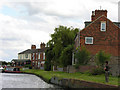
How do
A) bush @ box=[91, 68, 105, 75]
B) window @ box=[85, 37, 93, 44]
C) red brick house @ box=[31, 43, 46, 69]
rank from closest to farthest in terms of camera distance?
bush @ box=[91, 68, 105, 75]
window @ box=[85, 37, 93, 44]
red brick house @ box=[31, 43, 46, 69]

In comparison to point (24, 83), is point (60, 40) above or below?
above

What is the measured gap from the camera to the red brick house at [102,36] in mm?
50344

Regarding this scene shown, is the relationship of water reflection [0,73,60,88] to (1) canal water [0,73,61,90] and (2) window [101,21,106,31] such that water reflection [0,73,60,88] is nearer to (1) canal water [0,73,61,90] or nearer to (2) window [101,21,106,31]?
(1) canal water [0,73,61,90]

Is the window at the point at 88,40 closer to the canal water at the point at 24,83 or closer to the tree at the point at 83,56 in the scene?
the tree at the point at 83,56

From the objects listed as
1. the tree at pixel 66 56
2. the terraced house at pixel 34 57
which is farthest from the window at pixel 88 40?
the terraced house at pixel 34 57

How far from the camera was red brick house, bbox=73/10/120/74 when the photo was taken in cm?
5034

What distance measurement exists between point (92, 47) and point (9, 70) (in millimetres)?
52897

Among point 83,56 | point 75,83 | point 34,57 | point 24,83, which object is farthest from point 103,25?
point 34,57

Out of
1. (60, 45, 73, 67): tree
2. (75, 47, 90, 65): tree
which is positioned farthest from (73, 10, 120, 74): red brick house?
(60, 45, 73, 67): tree

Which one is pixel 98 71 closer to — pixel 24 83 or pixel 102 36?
pixel 24 83

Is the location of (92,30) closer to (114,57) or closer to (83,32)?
(83,32)

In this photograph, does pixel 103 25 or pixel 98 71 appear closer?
pixel 98 71

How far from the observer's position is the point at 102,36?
50.4 metres

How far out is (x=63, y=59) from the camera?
58.5m
